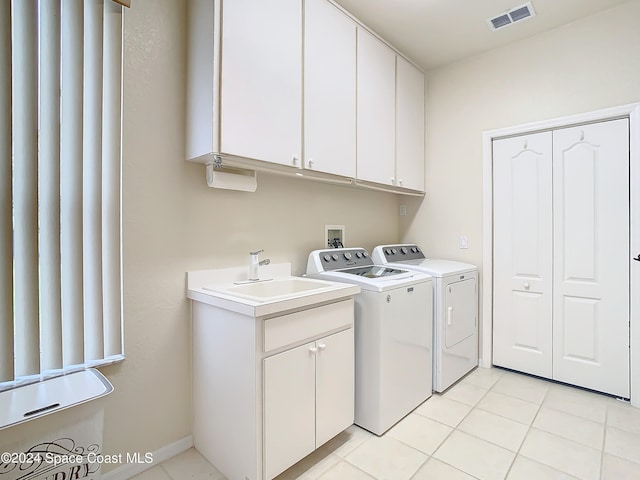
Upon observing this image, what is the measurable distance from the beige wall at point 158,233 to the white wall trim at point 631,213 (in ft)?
6.89

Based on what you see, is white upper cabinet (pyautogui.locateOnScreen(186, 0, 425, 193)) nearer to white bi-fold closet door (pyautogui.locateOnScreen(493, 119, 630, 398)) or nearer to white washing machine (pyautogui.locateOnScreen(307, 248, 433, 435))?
white washing machine (pyautogui.locateOnScreen(307, 248, 433, 435))

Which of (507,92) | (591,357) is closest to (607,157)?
(507,92)

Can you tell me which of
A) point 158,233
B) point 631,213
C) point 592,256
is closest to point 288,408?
point 158,233

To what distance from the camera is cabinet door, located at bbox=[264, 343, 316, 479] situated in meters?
1.41

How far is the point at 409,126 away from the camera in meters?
2.85

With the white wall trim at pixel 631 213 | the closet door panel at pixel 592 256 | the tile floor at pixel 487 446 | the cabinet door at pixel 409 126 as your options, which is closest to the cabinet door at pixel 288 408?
the tile floor at pixel 487 446

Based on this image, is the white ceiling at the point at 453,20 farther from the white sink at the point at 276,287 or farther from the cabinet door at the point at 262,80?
the white sink at the point at 276,287

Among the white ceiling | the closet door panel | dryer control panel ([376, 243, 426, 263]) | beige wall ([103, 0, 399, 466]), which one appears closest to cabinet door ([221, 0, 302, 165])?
beige wall ([103, 0, 399, 466])

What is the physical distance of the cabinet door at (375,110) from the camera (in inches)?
91.2

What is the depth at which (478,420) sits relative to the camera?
1997mm

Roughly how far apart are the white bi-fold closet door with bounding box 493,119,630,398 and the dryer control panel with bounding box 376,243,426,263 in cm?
66

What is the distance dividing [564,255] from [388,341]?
1.63 m

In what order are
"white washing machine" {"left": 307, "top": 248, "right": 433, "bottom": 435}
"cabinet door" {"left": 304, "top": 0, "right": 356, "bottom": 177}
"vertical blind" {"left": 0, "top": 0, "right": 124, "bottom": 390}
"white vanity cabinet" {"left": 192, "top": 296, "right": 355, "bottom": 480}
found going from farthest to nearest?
"cabinet door" {"left": 304, "top": 0, "right": 356, "bottom": 177} < "white washing machine" {"left": 307, "top": 248, "right": 433, "bottom": 435} < "white vanity cabinet" {"left": 192, "top": 296, "right": 355, "bottom": 480} < "vertical blind" {"left": 0, "top": 0, "right": 124, "bottom": 390}

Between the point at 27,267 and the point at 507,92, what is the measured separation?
3.33m
